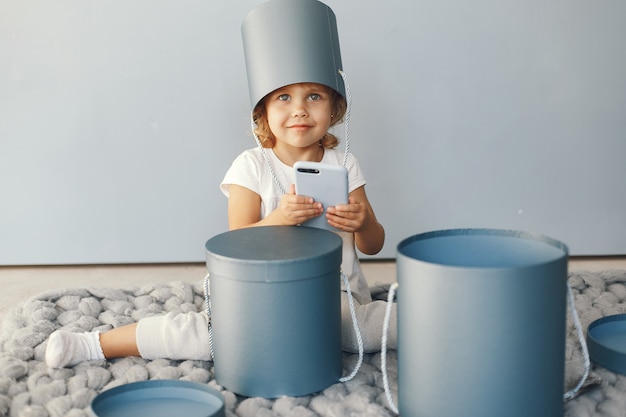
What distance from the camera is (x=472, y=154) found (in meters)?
1.74

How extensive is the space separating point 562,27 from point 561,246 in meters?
0.86

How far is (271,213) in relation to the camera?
1.27m

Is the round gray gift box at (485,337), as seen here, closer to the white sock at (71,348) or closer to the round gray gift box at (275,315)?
the round gray gift box at (275,315)

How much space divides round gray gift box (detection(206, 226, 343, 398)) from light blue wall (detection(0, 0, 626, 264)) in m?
0.65

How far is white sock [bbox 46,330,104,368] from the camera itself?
3.85ft

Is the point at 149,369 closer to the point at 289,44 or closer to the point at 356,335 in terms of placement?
the point at 356,335

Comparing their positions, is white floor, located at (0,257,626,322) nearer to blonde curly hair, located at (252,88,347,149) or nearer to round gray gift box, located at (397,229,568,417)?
blonde curly hair, located at (252,88,347,149)

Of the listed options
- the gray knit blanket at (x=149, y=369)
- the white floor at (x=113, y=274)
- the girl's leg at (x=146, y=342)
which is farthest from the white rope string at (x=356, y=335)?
the white floor at (x=113, y=274)

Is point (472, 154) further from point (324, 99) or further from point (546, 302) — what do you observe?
point (546, 302)

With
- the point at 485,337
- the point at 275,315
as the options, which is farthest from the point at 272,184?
the point at 485,337

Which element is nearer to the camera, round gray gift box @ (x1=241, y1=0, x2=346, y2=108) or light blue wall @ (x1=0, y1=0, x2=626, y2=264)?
round gray gift box @ (x1=241, y1=0, x2=346, y2=108)

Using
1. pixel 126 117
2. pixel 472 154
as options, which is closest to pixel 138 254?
pixel 126 117

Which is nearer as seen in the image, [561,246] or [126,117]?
[561,246]

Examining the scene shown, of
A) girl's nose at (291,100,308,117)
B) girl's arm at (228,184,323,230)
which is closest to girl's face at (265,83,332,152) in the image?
girl's nose at (291,100,308,117)
